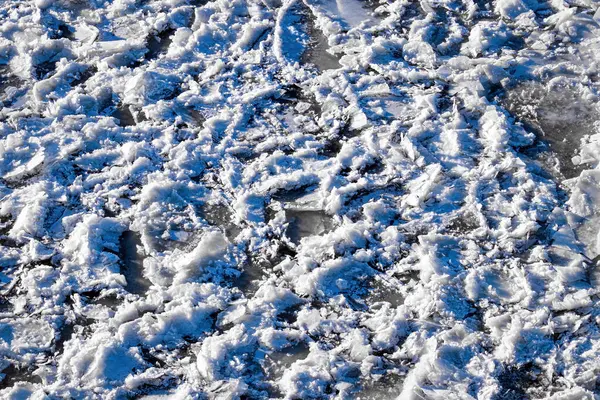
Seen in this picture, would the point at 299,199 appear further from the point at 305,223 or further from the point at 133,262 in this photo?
the point at 133,262

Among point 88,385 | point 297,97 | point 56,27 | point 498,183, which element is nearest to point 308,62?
point 297,97

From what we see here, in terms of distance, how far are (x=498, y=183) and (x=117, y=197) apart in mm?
1386

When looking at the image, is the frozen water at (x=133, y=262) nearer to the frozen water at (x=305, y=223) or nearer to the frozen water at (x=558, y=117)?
the frozen water at (x=305, y=223)

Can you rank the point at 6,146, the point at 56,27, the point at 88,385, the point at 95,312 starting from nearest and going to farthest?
the point at 88,385
the point at 95,312
the point at 6,146
the point at 56,27

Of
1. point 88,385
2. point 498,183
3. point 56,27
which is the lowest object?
point 88,385

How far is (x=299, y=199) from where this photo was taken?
2.52 m

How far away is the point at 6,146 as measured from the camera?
2.74 metres

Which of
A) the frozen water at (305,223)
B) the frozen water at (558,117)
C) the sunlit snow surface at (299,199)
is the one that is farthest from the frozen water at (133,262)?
the frozen water at (558,117)

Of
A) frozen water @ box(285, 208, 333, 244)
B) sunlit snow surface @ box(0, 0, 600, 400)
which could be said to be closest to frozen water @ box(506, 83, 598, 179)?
sunlit snow surface @ box(0, 0, 600, 400)

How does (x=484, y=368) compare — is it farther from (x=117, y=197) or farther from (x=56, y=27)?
(x=56, y=27)

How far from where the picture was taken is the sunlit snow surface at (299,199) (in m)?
2.05

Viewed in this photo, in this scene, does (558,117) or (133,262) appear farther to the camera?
(558,117)

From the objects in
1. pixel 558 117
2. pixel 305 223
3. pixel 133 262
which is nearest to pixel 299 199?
pixel 305 223

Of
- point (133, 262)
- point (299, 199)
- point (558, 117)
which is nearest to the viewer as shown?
point (133, 262)
